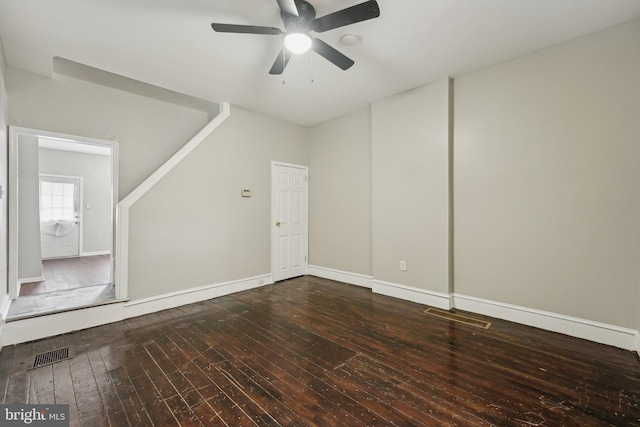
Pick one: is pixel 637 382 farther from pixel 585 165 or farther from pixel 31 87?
pixel 31 87

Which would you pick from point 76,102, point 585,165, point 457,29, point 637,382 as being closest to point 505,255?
point 585,165

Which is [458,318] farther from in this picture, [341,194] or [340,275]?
[341,194]

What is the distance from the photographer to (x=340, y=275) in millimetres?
4984

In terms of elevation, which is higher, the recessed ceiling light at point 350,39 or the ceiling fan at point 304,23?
the recessed ceiling light at point 350,39

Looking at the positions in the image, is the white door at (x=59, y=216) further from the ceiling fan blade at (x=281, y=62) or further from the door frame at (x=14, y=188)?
the ceiling fan blade at (x=281, y=62)

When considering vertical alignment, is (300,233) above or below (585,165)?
below

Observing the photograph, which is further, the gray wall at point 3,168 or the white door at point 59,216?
the white door at point 59,216

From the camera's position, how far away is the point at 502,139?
10.6 feet

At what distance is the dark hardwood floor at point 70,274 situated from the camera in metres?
4.01

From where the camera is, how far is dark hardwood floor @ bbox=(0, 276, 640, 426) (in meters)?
1.76

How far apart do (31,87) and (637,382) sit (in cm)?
634

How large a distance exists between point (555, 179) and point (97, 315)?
5229mm

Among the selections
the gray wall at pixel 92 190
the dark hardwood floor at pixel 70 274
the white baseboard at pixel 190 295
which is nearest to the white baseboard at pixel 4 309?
the dark hardwood floor at pixel 70 274

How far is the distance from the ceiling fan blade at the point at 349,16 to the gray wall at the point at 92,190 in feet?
24.5
